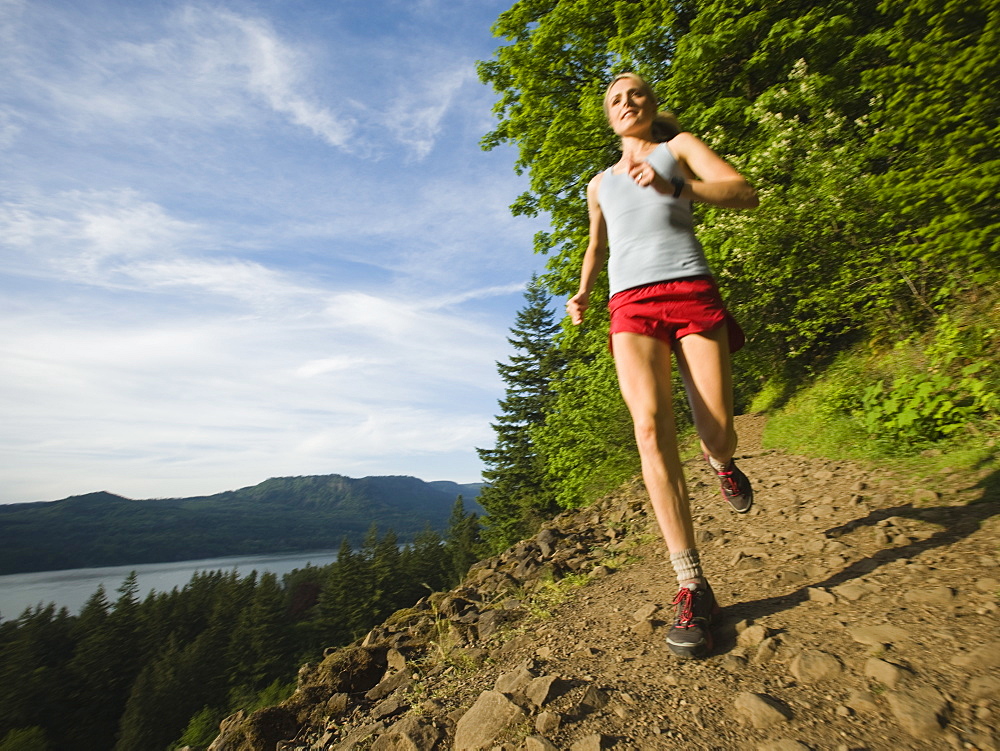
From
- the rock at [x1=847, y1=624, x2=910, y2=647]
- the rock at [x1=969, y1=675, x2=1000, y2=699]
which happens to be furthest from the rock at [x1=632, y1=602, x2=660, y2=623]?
the rock at [x1=969, y1=675, x2=1000, y2=699]

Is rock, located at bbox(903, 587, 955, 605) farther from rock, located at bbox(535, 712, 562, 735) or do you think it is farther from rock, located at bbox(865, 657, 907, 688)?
rock, located at bbox(535, 712, 562, 735)

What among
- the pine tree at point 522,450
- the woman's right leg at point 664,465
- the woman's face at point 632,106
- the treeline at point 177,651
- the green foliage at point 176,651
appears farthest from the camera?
the green foliage at point 176,651

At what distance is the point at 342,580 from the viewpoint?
193 ft

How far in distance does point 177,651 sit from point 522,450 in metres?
51.6

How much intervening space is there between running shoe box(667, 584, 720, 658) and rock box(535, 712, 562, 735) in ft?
1.97

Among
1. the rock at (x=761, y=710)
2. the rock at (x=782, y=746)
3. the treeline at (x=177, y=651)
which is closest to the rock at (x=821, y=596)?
the rock at (x=761, y=710)

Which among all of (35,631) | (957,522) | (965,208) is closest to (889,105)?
(965,208)

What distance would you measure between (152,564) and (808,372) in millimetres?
232717

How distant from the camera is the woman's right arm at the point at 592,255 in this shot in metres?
2.61

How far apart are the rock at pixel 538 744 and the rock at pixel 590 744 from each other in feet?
0.20

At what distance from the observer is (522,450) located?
98.4 ft

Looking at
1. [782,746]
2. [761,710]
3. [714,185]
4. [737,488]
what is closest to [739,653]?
[761,710]

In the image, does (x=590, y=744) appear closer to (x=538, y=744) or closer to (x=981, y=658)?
(x=538, y=744)

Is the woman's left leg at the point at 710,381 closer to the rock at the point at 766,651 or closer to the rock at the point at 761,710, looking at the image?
the rock at the point at 766,651
